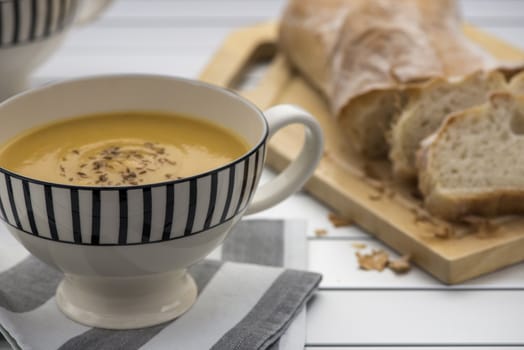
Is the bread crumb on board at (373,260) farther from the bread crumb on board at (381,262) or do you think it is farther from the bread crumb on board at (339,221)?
the bread crumb on board at (339,221)

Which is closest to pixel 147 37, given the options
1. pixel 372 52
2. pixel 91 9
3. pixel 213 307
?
pixel 91 9

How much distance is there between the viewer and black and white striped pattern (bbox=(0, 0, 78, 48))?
1894 mm

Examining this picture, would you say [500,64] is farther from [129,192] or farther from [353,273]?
[129,192]

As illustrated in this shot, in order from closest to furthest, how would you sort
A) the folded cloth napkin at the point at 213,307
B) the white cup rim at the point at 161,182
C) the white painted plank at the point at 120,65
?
the white cup rim at the point at 161,182
the folded cloth napkin at the point at 213,307
the white painted plank at the point at 120,65

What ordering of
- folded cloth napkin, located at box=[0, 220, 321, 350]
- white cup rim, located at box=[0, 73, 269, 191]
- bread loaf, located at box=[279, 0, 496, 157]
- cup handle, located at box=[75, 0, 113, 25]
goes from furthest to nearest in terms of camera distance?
1. cup handle, located at box=[75, 0, 113, 25]
2. bread loaf, located at box=[279, 0, 496, 157]
3. folded cloth napkin, located at box=[0, 220, 321, 350]
4. white cup rim, located at box=[0, 73, 269, 191]

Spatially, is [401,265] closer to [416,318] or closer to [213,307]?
[416,318]

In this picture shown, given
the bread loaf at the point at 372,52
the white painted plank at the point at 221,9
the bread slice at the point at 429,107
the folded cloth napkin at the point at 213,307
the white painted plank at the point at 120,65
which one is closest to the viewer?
the folded cloth napkin at the point at 213,307

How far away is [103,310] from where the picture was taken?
4.76ft

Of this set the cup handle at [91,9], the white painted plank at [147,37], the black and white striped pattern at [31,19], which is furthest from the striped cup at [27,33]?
the white painted plank at [147,37]

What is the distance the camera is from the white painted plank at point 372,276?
169cm

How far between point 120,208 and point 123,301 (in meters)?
0.24

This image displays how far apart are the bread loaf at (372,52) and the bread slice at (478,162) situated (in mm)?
217

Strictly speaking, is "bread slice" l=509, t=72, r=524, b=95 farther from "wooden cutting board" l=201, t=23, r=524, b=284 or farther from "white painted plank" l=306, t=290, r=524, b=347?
"white painted plank" l=306, t=290, r=524, b=347

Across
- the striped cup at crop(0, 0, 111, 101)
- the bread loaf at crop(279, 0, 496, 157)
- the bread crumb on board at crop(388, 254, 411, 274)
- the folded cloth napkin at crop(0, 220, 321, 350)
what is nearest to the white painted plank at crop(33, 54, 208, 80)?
the bread loaf at crop(279, 0, 496, 157)
